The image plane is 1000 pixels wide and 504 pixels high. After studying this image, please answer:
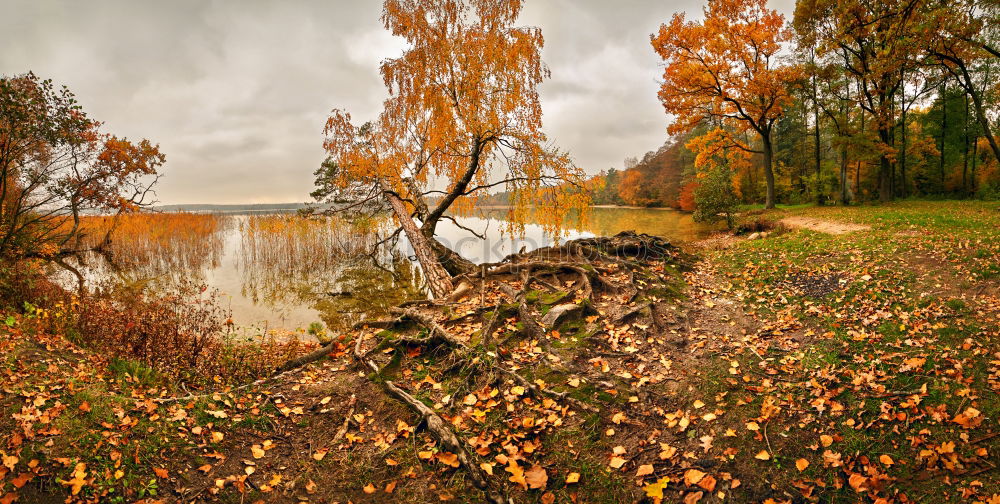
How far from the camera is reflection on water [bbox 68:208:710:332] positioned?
415 inches

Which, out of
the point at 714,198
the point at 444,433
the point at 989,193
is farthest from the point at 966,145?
the point at 444,433

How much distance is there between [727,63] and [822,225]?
36.4ft

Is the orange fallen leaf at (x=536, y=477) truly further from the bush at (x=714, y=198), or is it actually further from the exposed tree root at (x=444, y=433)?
the bush at (x=714, y=198)

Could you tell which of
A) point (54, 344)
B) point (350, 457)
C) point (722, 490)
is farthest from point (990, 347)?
point (54, 344)

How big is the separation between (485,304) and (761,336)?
420cm

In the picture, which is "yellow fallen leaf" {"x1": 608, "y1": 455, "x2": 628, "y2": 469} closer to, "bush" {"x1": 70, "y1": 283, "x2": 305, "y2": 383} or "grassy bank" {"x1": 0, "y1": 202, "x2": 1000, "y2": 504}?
"grassy bank" {"x1": 0, "y1": 202, "x2": 1000, "y2": 504}

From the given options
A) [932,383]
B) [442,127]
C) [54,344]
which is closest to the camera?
[932,383]

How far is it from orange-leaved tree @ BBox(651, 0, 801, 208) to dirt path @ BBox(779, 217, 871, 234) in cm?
754

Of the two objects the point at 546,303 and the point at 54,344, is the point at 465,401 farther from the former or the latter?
the point at 54,344

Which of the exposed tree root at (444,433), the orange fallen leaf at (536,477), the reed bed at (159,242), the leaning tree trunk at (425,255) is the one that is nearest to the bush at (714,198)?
the leaning tree trunk at (425,255)

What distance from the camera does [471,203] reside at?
12.5 meters

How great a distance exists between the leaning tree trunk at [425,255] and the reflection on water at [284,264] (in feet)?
4.52

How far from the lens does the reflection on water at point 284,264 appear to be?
1054 cm

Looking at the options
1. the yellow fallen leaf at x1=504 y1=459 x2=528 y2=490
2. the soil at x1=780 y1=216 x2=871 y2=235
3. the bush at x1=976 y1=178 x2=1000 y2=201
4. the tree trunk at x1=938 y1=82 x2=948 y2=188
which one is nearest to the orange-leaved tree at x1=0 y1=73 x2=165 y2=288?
the yellow fallen leaf at x1=504 y1=459 x2=528 y2=490
